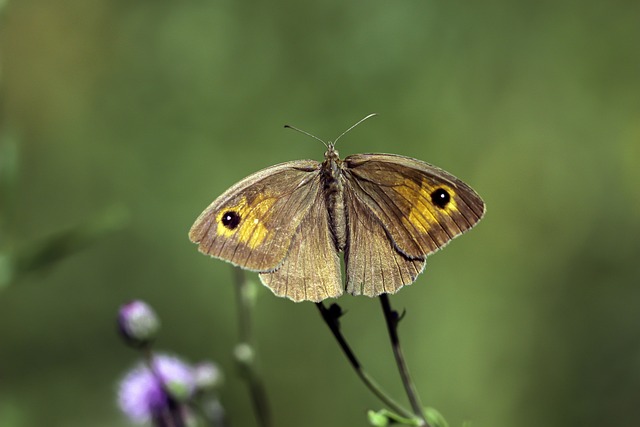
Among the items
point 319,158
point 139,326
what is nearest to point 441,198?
point 139,326

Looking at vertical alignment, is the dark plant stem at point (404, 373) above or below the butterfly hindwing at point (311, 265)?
below

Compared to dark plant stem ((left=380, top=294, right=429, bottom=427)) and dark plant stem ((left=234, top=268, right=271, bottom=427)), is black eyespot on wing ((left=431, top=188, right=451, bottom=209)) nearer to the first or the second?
dark plant stem ((left=380, top=294, right=429, bottom=427))

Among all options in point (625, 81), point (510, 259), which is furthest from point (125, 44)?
point (625, 81)

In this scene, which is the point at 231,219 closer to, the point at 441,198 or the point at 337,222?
A: the point at 337,222

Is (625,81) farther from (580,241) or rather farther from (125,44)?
(125,44)

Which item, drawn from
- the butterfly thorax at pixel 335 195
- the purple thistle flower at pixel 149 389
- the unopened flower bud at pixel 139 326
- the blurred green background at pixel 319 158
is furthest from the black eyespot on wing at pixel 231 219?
the blurred green background at pixel 319 158

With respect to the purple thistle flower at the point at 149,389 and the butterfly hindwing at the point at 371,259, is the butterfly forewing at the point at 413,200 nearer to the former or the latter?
the butterfly hindwing at the point at 371,259

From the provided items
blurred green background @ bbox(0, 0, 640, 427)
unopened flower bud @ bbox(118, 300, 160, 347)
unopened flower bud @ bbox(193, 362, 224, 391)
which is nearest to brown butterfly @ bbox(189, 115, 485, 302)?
unopened flower bud @ bbox(118, 300, 160, 347)
